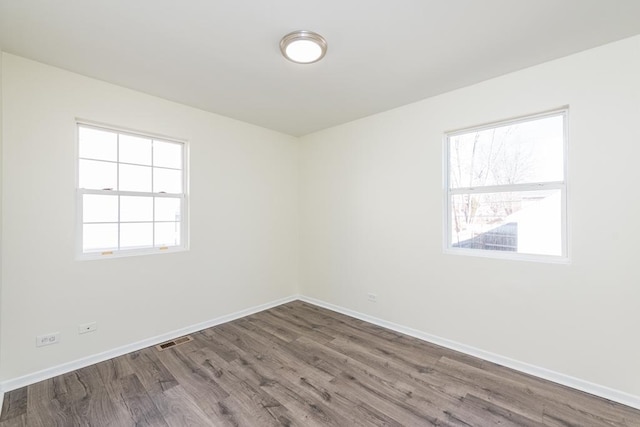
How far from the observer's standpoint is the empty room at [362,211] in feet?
6.03

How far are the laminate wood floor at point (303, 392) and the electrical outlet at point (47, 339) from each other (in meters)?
0.29

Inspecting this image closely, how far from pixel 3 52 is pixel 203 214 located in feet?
6.52

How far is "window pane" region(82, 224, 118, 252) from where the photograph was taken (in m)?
2.50

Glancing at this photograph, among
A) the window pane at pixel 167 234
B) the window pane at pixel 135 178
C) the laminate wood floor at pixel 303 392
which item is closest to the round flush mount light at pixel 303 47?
the window pane at pixel 135 178

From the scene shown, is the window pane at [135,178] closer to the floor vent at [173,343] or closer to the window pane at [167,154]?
the window pane at [167,154]

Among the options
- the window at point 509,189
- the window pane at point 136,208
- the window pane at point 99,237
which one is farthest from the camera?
the window pane at point 136,208

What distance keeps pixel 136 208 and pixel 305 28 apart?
2.36 m

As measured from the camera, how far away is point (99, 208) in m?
2.57

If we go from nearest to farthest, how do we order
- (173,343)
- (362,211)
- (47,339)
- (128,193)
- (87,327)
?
(47,339) → (87,327) → (128,193) → (173,343) → (362,211)

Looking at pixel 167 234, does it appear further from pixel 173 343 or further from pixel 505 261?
pixel 505 261

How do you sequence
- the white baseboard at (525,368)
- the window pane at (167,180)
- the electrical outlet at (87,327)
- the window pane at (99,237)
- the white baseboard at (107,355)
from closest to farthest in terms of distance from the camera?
the white baseboard at (525,368)
the white baseboard at (107,355)
the electrical outlet at (87,327)
the window pane at (99,237)
the window pane at (167,180)

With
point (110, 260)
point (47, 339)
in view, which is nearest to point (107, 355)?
point (47, 339)

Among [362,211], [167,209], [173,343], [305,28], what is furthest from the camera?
[362,211]

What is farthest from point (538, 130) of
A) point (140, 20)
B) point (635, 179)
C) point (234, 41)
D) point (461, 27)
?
point (140, 20)
